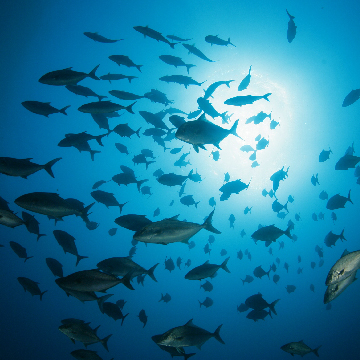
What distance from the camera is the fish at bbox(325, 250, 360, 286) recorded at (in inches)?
86.7

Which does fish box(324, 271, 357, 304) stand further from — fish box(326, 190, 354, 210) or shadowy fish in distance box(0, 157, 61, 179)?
fish box(326, 190, 354, 210)

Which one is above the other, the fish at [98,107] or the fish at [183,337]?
the fish at [98,107]

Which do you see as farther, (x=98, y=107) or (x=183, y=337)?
(x=98, y=107)

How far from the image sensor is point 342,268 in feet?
7.27

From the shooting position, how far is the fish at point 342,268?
220 centimetres

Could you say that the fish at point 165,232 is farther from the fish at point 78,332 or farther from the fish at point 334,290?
the fish at point 78,332

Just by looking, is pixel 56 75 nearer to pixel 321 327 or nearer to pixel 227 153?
pixel 227 153

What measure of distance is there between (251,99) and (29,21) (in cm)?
1839

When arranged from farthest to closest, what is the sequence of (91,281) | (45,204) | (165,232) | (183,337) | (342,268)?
1. (183,337)
2. (45,204)
3. (91,281)
4. (165,232)
5. (342,268)

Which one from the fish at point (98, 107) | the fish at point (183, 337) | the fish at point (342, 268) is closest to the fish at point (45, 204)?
the fish at point (98, 107)

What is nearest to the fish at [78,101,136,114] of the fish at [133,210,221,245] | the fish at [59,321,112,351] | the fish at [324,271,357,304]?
the fish at [133,210,221,245]

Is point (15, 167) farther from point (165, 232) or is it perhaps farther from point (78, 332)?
point (78, 332)

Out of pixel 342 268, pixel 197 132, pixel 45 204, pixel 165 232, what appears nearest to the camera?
pixel 342 268

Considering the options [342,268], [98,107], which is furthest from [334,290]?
[98,107]
